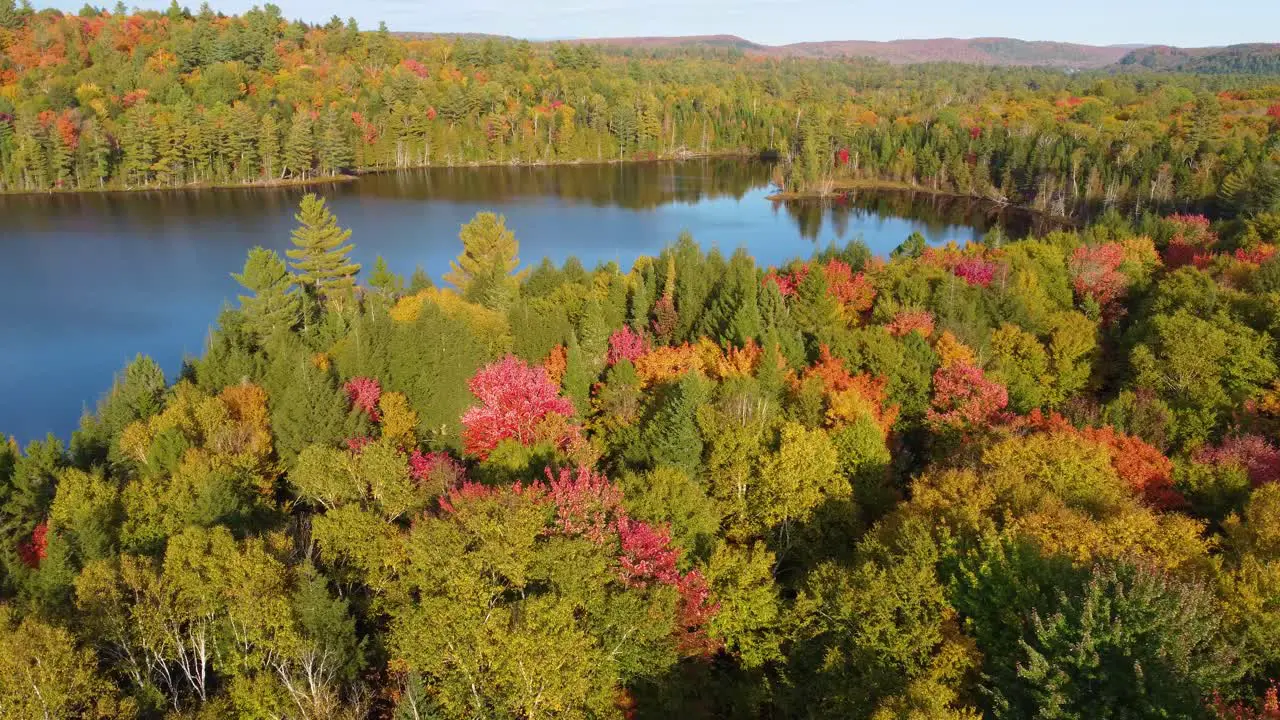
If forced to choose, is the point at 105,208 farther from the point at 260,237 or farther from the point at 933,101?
the point at 933,101

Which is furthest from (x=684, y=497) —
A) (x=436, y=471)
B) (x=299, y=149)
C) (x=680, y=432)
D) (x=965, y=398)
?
(x=299, y=149)

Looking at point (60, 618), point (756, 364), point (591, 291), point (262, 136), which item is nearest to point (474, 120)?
point (262, 136)

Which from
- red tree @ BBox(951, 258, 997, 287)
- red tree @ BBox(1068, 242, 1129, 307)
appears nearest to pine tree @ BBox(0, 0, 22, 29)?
red tree @ BBox(951, 258, 997, 287)

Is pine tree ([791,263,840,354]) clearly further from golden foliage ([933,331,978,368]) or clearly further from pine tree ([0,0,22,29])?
pine tree ([0,0,22,29])

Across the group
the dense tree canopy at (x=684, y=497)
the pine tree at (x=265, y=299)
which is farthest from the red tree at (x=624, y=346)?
the pine tree at (x=265, y=299)

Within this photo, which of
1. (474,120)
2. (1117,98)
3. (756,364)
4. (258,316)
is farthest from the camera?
(1117,98)

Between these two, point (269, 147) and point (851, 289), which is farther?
point (269, 147)

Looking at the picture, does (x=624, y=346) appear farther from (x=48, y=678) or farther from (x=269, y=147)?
(x=269, y=147)

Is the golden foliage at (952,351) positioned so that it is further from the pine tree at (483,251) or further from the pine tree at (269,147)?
the pine tree at (269,147)
